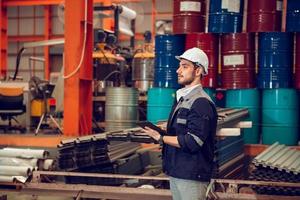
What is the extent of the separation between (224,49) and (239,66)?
0.33 meters

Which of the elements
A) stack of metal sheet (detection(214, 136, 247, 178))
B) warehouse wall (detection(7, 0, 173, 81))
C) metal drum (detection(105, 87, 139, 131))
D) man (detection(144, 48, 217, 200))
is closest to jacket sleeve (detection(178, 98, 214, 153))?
man (detection(144, 48, 217, 200))

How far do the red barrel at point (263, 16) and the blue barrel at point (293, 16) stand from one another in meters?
0.17

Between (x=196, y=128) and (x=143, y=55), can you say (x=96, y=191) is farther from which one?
(x=143, y=55)

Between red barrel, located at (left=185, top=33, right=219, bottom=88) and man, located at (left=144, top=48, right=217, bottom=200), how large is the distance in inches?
115

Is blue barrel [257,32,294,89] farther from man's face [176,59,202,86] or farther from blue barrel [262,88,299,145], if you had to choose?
man's face [176,59,202,86]

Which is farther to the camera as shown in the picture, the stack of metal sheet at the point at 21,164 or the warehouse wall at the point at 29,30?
the warehouse wall at the point at 29,30

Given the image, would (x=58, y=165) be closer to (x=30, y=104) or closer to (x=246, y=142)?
(x=246, y=142)

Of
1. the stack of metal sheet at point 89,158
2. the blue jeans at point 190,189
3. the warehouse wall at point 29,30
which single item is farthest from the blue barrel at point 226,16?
the warehouse wall at point 29,30

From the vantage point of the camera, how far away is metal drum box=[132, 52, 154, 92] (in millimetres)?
7641

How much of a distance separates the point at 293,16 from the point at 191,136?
3.65 meters

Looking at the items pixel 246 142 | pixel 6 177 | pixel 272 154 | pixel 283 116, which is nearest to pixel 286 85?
pixel 283 116

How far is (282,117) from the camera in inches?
217

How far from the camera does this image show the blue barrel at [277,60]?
5.53 metres

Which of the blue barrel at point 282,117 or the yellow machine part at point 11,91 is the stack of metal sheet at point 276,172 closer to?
the blue barrel at point 282,117
